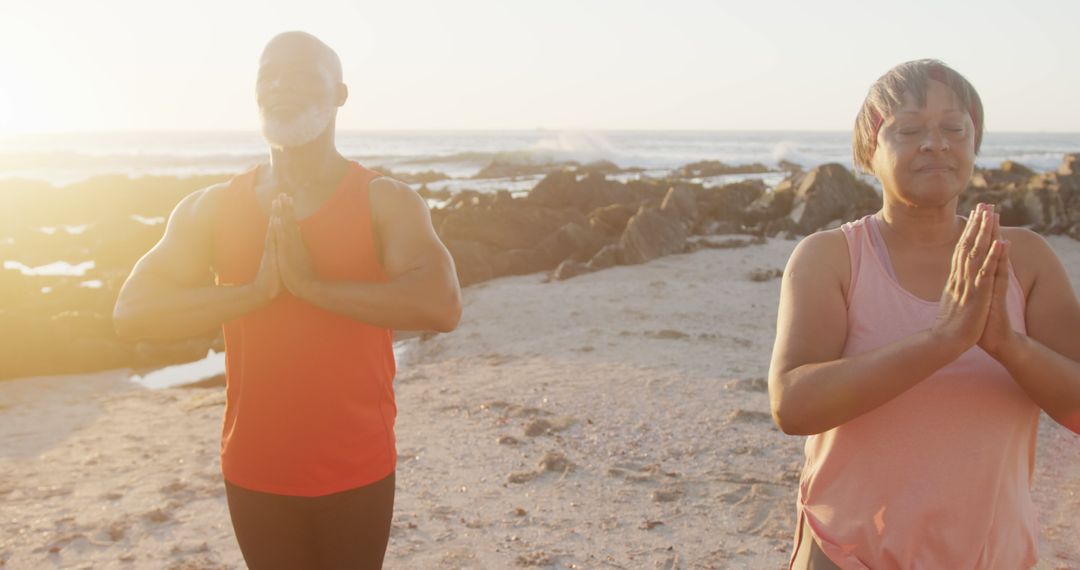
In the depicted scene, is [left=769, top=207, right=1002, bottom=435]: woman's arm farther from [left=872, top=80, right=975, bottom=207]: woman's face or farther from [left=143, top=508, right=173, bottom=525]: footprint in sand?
[left=143, top=508, right=173, bottom=525]: footprint in sand

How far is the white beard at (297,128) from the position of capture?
233 centimetres

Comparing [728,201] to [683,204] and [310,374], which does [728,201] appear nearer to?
[683,204]

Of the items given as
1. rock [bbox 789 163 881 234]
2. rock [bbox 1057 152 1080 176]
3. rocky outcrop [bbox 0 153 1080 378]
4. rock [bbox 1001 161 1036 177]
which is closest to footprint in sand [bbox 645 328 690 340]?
rocky outcrop [bbox 0 153 1080 378]

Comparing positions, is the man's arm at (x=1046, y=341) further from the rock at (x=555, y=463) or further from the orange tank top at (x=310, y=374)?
the rock at (x=555, y=463)

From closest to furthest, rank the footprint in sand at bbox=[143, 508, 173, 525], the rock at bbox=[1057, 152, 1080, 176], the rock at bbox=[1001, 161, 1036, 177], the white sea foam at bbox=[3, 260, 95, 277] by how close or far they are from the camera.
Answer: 1. the footprint in sand at bbox=[143, 508, 173, 525]
2. the white sea foam at bbox=[3, 260, 95, 277]
3. the rock at bbox=[1057, 152, 1080, 176]
4. the rock at bbox=[1001, 161, 1036, 177]

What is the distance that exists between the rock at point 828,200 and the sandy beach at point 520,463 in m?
9.45

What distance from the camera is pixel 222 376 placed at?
882cm

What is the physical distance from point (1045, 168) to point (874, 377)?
51.9 meters

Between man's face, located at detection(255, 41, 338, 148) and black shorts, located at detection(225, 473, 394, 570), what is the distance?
950 mm

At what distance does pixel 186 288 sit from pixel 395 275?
1.84 ft

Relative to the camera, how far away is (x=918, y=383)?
1820 millimetres

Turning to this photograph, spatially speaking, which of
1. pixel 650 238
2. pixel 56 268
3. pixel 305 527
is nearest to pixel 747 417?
pixel 305 527

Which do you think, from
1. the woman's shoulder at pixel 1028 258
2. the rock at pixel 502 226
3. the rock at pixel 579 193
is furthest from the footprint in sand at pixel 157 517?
the rock at pixel 579 193

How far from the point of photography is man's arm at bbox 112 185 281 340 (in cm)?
219
